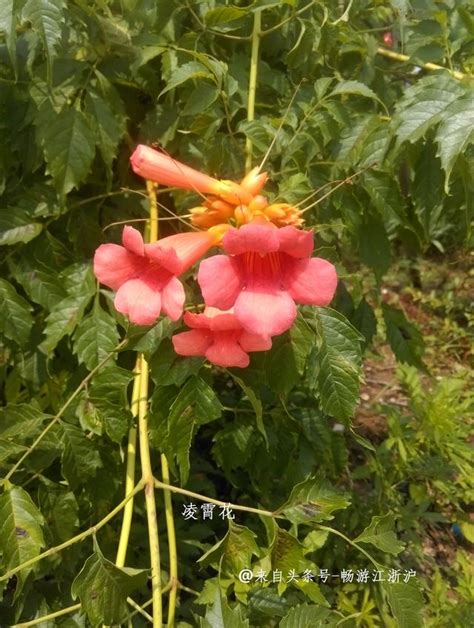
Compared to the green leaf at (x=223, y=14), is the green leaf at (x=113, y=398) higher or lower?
lower

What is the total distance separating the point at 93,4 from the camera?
1.72 m

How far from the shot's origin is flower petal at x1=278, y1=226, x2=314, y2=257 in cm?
100

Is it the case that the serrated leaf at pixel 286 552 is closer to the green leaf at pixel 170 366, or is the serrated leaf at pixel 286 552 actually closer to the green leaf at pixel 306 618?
the green leaf at pixel 306 618

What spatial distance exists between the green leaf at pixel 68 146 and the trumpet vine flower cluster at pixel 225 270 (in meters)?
0.40

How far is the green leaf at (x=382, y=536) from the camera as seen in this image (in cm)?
135

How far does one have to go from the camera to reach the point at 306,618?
1280 millimetres

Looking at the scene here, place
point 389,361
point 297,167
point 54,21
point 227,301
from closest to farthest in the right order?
1. point 227,301
2. point 54,21
3. point 297,167
4. point 389,361

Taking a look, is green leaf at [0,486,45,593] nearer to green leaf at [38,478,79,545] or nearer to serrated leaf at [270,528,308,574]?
green leaf at [38,478,79,545]

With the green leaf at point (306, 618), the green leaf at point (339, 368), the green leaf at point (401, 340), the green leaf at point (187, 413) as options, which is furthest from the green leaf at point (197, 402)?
the green leaf at point (401, 340)

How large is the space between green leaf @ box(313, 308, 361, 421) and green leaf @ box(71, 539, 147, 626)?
0.48m

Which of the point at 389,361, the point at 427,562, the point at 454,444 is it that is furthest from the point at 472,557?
the point at 389,361

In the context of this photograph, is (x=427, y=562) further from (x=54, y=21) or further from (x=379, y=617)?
(x=54, y=21)

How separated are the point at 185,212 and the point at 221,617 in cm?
96

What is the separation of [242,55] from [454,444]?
2.32 m
